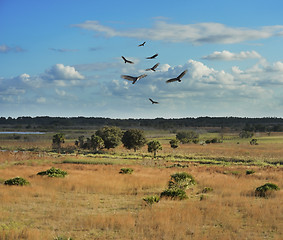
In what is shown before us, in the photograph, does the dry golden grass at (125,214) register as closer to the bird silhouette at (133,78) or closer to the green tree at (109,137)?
the bird silhouette at (133,78)

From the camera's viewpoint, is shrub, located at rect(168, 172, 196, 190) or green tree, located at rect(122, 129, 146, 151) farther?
green tree, located at rect(122, 129, 146, 151)

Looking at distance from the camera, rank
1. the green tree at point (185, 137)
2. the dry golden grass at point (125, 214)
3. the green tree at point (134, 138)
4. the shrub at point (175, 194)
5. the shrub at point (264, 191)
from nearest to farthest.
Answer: the dry golden grass at point (125, 214) → the shrub at point (175, 194) → the shrub at point (264, 191) → the green tree at point (134, 138) → the green tree at point (185, 137)

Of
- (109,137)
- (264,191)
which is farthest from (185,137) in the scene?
(264,191)

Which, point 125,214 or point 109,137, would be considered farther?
point 109,137

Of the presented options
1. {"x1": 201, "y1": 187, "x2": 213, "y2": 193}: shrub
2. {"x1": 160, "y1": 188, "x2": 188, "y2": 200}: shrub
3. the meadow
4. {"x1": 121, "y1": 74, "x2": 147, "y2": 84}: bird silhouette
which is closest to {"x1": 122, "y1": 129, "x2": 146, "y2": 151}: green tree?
the meadow

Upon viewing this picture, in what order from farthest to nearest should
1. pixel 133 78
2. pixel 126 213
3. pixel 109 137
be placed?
pixel 109 137, pixel 126 213, pixel 133 78

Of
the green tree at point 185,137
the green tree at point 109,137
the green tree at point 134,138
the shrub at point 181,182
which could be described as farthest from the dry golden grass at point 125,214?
the green tree at point 185,137

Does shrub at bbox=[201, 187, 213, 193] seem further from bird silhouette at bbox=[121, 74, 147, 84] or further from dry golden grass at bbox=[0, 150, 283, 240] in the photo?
bird silhouette at bbox=[121, 74, 147, 84]

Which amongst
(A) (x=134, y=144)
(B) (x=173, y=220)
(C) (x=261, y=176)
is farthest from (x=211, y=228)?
(A) (x=134, y=144)

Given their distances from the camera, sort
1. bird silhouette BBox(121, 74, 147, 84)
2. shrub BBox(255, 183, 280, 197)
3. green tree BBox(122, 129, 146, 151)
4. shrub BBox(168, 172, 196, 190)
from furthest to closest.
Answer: green tree BBox(122, 129, 146, 151), shrub BBox(168, 172, 196, 190), shrub BBox(255, 183, 280, 197), bird silhouette BBox(121, 74, 147, 84)

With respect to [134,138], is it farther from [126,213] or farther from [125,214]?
[125,214]

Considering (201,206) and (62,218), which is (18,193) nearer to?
(62,218)

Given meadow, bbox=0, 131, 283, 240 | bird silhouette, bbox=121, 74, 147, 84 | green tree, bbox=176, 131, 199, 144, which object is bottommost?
meadow, bbox=0, 131, 283, 240

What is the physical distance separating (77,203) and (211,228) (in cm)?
819
